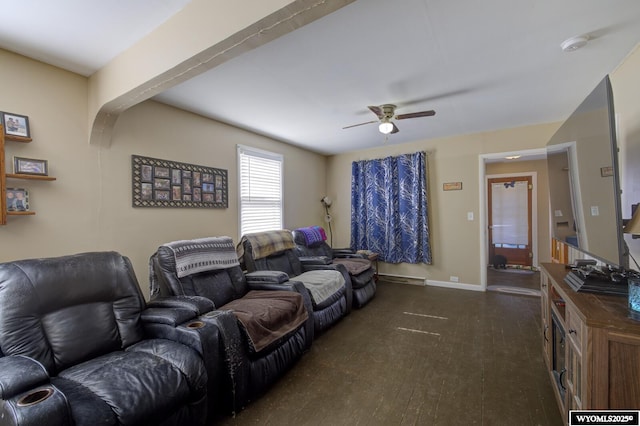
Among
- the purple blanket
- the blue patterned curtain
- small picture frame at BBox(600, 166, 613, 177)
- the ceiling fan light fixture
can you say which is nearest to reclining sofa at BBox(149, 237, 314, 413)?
the purple blanket

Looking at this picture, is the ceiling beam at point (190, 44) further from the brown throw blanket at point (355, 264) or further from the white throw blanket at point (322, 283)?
the brown throw blanket at point (355, 264)

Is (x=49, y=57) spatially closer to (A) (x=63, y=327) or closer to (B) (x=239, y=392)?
(A) (x=63, y=327)

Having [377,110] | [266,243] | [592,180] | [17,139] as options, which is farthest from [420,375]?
[17,139]

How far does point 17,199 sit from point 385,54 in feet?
9.53

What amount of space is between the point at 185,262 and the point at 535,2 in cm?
307

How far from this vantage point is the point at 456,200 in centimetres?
467

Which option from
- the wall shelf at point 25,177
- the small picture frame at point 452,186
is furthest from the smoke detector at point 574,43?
the wall shelf at point 25,177

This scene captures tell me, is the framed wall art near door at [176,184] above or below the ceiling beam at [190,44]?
below

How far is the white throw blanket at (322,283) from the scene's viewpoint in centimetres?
305

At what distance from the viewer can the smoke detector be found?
1.97 metres

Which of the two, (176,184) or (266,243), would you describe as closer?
(176,184)

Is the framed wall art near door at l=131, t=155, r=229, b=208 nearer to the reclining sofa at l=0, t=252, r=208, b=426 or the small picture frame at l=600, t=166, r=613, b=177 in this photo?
the reclining sofa at l=0, t=252, r=208, b=426

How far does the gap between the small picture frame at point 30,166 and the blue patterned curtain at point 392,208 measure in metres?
4.35

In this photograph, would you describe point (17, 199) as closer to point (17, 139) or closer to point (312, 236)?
point (17, 139)
